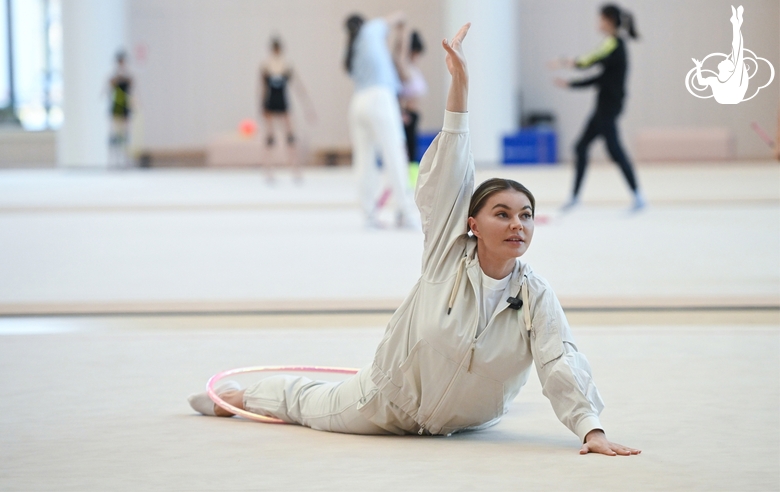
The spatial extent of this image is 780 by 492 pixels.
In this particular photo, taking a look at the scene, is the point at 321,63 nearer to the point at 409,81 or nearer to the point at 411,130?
the point at 411,130

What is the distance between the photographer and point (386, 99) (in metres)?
8.20

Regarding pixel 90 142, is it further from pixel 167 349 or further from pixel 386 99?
pixel 167 349

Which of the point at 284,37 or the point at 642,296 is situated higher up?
the point at 284,37

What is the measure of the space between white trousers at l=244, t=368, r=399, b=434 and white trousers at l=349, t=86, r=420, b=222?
538 cm

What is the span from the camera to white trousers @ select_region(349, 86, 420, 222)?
8.20 metres

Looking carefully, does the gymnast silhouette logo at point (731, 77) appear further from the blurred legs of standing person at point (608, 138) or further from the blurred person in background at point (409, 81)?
the blurred legs of standing person at point (608, 138)

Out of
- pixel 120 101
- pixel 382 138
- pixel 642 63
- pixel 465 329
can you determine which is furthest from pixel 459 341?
pixel 642 63

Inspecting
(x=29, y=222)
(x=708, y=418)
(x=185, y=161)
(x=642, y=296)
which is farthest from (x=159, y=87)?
(x=708, y=418)

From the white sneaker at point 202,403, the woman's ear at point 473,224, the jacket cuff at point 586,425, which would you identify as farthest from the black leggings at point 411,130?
the jacket cuff at point 586,425

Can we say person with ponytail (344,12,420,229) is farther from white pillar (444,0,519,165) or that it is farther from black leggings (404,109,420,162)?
white pillar (444,0,519,165)

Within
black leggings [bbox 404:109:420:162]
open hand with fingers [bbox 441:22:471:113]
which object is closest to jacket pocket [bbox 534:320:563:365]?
open hand with fingers [bbox 441:22:471:113]

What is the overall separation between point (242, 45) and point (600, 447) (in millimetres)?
20636

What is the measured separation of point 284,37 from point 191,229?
14.0m

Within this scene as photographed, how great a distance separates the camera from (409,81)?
9352 millimetres
